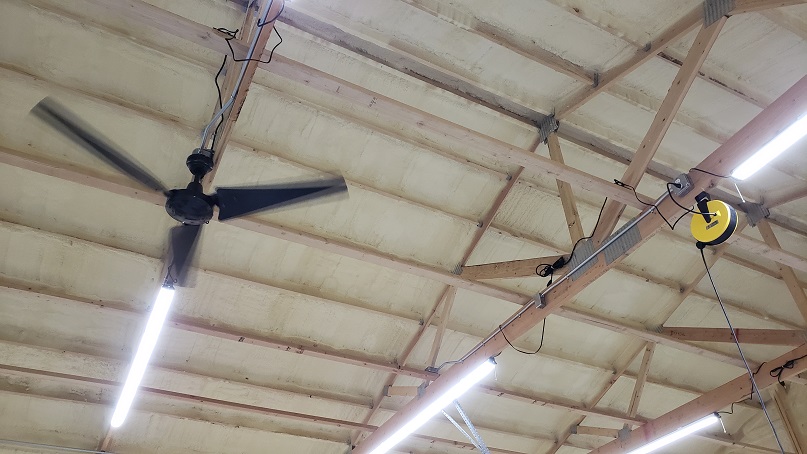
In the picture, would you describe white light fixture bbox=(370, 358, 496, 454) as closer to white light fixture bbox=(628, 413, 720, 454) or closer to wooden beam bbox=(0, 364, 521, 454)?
wooden beam bbox=(0, 364, 521, 454)

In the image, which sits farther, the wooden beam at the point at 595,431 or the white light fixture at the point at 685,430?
the wooden beam at the point at 595,431

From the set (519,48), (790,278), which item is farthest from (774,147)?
(790,278)

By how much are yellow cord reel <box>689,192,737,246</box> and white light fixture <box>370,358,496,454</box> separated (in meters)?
2.65

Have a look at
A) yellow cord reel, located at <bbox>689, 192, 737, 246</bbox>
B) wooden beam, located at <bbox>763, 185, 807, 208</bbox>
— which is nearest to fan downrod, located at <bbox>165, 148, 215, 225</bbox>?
yellow cord reel, located at <bbox>689, 192, 737, 246</bbox>

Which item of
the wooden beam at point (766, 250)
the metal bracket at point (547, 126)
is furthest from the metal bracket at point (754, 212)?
the metal bracket at point (547, 126)

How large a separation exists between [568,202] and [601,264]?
70 cm

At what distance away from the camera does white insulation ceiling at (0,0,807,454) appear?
4.79 m

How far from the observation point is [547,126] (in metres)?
5.68

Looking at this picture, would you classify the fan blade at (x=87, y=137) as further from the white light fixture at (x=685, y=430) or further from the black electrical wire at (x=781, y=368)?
the white light fixture at (x=685, y=430)

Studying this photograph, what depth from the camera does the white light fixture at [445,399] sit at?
5.86 meters

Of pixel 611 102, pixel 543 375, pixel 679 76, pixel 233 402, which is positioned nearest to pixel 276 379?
pixel 233 402

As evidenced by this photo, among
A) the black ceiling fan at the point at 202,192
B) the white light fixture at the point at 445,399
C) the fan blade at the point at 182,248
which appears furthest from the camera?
the white light fixture at the point at 445,399

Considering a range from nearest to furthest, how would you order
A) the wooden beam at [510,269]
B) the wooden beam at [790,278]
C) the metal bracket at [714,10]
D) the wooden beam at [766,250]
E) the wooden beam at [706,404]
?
the metal bracket at [714,10] < the wooden beam at [766,250] < the wooden beam at [510,269] < the wooden beam at [790,278] < the wooden beam at [706,404]

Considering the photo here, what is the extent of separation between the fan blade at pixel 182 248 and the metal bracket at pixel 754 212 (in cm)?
575
